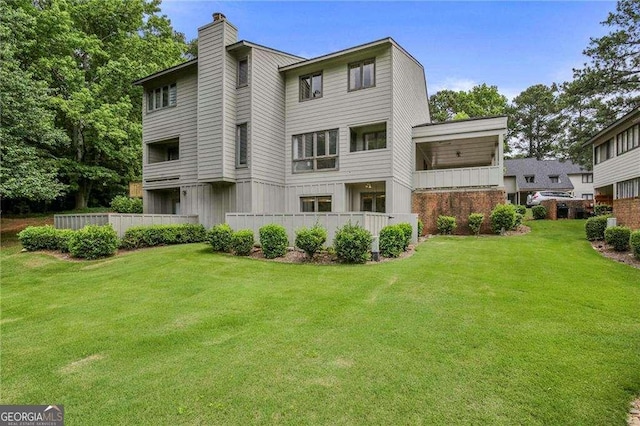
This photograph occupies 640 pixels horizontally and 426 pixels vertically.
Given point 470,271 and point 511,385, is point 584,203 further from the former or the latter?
point 511,385

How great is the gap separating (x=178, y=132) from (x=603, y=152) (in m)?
25.8

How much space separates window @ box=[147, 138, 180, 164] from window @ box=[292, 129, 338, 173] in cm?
719

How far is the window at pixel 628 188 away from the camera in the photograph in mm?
16247

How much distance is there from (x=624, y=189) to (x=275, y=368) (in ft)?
73.3

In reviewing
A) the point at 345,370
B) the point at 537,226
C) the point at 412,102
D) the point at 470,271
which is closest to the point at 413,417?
the point at 345,370

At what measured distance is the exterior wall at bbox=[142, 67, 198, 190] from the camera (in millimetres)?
16359

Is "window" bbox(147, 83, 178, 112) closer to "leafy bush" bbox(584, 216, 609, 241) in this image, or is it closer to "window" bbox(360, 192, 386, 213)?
"window" bbox(360, 192, 386, 213)

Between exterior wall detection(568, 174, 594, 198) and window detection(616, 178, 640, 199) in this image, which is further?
exterior wall detection(568, 174, 594, 198)

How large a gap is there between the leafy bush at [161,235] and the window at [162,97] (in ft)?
24.4

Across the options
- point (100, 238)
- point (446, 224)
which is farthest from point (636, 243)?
point (100, 238)

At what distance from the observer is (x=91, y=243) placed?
11227mm

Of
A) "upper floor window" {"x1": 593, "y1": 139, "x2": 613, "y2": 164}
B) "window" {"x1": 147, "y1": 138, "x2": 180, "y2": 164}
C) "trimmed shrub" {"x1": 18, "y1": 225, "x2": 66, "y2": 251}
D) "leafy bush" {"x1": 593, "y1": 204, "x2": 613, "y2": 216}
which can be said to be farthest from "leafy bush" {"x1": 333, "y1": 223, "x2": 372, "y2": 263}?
"upper floor window" {"x1": 593, "y1": 139, "x2": 613, "y2": 164}

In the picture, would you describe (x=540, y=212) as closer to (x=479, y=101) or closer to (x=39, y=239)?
(x=479, y=101)

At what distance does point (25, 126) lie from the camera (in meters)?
15.0
